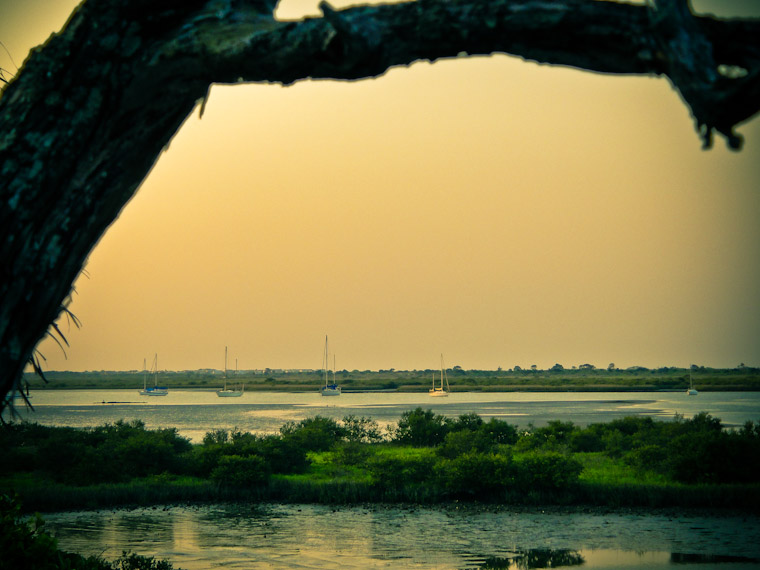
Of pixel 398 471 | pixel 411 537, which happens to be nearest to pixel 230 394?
pixel 398 471

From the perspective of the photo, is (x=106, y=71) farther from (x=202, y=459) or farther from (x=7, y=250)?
(x=202, y=459)

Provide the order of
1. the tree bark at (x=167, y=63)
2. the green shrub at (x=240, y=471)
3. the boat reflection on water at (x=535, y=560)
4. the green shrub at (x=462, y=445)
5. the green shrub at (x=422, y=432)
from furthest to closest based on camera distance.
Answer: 1. the green shrub at (x=422, y=432)
2. the green shrub at (x=462, y=445)
3. the green shrub at (x=240, y=471)
4. the boat reflection on water at (x=535, y=560)
5. the tree bark at (x=167, y=63)

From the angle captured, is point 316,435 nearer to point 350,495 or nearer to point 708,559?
point 350,495

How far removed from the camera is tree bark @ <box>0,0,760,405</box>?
254cm

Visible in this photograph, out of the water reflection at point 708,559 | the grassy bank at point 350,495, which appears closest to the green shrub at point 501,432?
the grassy bank at point 350,495

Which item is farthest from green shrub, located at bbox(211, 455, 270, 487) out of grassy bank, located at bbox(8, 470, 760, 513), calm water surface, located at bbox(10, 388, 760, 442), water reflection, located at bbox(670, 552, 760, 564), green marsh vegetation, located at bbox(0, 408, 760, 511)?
calm water surface, located at bbox(10, 388, 760, 442)

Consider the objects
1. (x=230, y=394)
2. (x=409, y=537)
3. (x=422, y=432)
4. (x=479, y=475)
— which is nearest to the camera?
(x=409, y=537)

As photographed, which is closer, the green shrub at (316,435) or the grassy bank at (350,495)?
the grassy bank at (350,495)

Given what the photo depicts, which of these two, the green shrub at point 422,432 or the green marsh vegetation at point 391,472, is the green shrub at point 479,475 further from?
the green shrub at point 422,432

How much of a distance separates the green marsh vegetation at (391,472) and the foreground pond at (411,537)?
1.37 metres

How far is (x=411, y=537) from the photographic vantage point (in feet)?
77.5

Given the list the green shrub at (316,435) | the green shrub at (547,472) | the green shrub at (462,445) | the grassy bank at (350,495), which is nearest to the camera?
the grassy bank at (350,495)

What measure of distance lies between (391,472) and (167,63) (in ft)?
93.8

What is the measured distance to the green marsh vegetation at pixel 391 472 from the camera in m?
28.9
